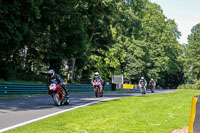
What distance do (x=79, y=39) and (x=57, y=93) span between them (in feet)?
66.9

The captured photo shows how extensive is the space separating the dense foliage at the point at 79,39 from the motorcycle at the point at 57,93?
9084 millimetres

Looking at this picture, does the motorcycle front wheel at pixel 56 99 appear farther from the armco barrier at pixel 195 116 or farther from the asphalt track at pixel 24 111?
the armco barrier at pixel 195 116

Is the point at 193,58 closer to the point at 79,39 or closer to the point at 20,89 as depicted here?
the point at 79,39

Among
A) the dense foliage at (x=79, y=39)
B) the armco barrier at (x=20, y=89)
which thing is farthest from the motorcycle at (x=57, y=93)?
the dense foliage at (x=79, y=39)

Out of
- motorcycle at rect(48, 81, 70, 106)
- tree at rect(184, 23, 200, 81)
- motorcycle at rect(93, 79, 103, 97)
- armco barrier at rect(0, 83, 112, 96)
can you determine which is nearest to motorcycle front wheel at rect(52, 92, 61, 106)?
motorcycle at rect(48, 81, 70, 106)

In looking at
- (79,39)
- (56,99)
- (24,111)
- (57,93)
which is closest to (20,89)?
(57,93)

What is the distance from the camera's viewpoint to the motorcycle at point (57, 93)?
1432cm

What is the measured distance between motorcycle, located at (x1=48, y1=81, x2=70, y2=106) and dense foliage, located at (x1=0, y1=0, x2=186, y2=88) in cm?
908

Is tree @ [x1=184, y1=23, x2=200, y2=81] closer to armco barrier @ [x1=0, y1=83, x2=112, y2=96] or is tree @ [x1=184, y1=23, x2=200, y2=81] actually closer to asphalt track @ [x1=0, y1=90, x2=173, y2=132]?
armco barrier @ [x1=0, y1=83, x2=112, y2=96]

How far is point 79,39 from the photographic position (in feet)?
114

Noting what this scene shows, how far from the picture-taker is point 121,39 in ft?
210

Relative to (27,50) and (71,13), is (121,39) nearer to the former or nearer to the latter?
(27,50)

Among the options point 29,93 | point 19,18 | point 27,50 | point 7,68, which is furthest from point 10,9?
point 27,50

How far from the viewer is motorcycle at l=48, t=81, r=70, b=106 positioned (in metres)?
14.3
